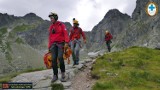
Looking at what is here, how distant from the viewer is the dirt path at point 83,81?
17219mm

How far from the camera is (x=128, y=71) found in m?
18.3

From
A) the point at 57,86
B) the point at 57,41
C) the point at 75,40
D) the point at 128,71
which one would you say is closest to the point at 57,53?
the point at 57,41

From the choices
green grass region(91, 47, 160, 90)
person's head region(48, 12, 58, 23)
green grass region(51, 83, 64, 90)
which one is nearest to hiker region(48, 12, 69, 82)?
person's head region(48, 12, 58, 23)

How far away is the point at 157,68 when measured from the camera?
66.7ft

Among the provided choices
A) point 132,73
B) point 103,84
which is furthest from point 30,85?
point 132,73

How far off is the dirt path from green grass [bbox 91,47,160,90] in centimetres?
40

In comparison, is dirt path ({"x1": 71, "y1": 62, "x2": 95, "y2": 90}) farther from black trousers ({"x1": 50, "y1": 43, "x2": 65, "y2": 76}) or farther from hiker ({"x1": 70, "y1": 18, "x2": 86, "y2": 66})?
hiker ({"x1": 70, "y1": 18, "x2": 86, "y2": 66})

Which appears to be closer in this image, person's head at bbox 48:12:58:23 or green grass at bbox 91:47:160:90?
green grass at bbox 91:47:160:90

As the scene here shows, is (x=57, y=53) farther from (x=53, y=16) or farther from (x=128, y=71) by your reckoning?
(x=128, y=71)

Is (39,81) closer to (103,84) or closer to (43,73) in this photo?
(43,73)

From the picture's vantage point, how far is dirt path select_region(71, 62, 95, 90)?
17.2m

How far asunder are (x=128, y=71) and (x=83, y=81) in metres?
2.40

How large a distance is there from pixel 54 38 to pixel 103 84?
3.64 meters

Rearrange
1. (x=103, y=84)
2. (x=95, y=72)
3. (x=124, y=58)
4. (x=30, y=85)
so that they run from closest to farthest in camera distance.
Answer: (x=103, y=84) → (x=30, y=85) → (x=95, y=72) → (x=124, y=58)
